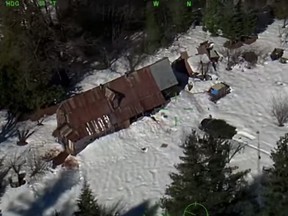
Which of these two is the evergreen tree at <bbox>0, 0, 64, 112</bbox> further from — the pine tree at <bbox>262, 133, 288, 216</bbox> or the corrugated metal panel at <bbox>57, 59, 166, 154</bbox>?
the pine tree at <bbox>262, 133, 288, 216</bbox>

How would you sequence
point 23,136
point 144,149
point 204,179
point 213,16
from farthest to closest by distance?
point 213,16 < point 23,136 < point 144,149 < point 204,179

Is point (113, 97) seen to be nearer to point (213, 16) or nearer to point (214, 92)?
point (214, 92)

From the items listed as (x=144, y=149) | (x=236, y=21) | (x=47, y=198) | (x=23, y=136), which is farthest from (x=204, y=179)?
(x=236, y=21)

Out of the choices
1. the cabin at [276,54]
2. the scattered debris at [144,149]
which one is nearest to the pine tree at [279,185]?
the scattered debris at [144,149]

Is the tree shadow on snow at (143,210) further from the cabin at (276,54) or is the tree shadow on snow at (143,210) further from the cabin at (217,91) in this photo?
the cabin at (276,54)

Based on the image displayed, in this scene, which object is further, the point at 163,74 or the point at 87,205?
the point at 163,74

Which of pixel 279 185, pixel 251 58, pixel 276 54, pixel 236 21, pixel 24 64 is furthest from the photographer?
pixel 236 21

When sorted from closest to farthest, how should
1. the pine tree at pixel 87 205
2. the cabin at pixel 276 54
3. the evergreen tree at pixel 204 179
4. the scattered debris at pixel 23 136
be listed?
the evergreen tree at pixel 204 179, the pine tree at pixel 87 205, the scattered debris at pixel 23 136, the cabin at pixel 276 54
